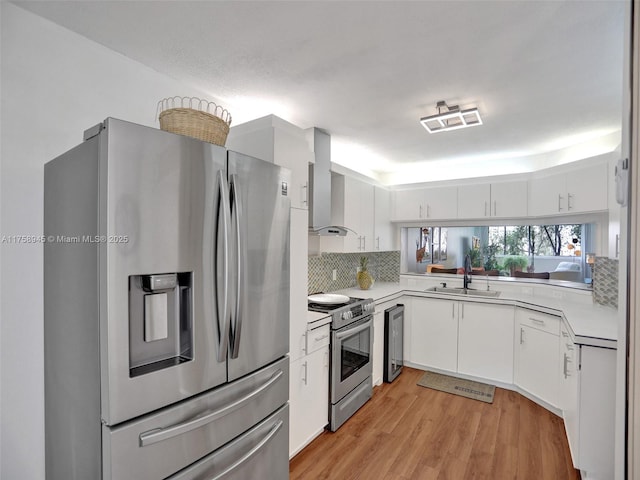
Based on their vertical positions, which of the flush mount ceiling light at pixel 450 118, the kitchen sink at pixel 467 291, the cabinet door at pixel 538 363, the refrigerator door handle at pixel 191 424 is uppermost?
the flush mount ceiling light at pixel 450 118

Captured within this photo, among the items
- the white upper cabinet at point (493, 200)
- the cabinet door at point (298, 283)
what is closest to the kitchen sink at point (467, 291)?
the white upper cabinet at point (493, 200)

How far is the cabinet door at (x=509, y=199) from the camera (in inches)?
141

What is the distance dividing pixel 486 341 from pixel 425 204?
1735 millimetres

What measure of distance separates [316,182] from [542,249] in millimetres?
2817

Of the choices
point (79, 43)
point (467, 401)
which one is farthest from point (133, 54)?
point (467, 401)

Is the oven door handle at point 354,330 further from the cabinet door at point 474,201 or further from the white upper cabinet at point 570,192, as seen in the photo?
the white upper cabinet at point 570,192

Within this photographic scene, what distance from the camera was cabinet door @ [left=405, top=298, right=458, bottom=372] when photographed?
3631 mm

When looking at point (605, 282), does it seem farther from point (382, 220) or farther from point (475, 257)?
point (382, 220)

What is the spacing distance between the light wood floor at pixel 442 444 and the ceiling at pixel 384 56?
2.54m

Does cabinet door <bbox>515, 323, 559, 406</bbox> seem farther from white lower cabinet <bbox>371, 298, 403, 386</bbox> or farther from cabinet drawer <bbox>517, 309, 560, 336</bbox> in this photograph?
white lower cabinet <bbox>371, 298, 403, 386</bbox>

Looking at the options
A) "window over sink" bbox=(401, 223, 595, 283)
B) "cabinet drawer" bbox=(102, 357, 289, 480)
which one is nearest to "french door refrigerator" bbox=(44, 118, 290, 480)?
"cabinet drawer" bbox=(102, 357, 289, 480)

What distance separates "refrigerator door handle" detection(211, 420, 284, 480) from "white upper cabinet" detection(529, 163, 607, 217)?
3169 millimetres

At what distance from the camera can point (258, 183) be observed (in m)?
1.58

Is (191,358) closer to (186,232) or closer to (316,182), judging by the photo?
(186,232)
